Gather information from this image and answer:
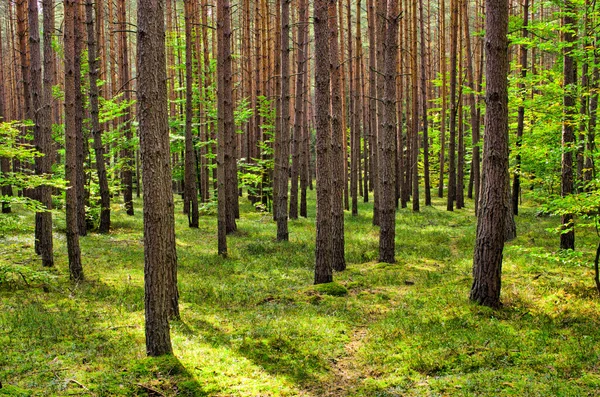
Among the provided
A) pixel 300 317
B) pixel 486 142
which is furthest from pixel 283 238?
pixel 486 142

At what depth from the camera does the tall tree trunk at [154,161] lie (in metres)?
5.60

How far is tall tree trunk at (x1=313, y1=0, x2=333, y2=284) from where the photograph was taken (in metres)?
9.40

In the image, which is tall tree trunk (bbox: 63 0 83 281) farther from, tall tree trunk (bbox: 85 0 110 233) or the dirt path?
the dirt path

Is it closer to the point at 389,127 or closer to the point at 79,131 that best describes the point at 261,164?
the point at 79,131

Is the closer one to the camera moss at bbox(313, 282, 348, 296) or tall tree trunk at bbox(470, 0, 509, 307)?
tall tree trunk at bbox(470, 0, 509, 307)

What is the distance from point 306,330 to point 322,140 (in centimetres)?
402

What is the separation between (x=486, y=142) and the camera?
7918mm

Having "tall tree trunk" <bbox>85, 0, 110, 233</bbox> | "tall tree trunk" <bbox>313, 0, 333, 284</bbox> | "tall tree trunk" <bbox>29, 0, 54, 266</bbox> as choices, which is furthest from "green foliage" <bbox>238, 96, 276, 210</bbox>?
"tall tree trunk" <bbox>313, 0, 333, 284</bbox>

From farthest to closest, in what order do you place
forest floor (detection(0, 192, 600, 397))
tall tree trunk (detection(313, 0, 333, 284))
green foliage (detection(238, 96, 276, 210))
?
green foliage (detection(238, 96, 276, 210)) < tall tree trunk (detection(313, 0, 333, 284)) < forest floor (detection(0, 192, 600, 397))

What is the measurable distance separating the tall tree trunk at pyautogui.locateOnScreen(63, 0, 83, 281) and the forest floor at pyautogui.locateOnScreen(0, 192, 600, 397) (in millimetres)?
540

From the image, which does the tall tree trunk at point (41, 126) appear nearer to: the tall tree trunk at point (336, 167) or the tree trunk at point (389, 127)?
the tall tree trunk at point (336, 167)

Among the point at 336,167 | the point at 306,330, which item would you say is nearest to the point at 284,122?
the point at 336,167

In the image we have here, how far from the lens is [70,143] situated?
32.3 feet

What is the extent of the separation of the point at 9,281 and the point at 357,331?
722 cm
